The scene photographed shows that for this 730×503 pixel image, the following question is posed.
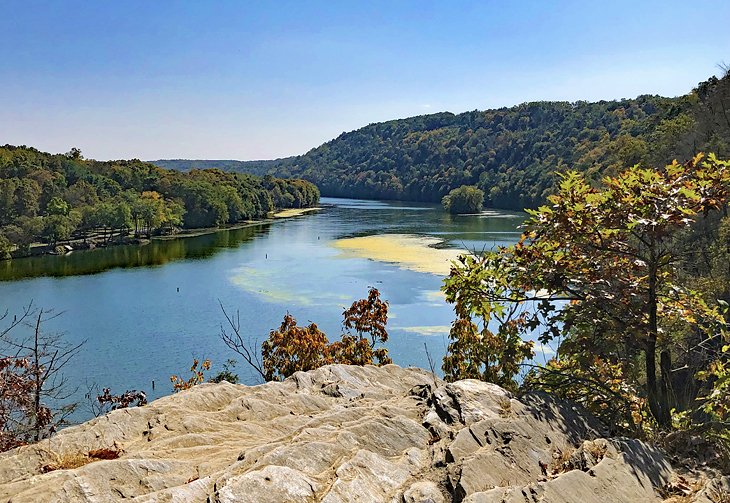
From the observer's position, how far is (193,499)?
176 inches

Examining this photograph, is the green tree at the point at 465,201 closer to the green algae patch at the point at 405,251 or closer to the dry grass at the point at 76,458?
the green algae patch at the point at 405,251

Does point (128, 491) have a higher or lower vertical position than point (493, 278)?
lower

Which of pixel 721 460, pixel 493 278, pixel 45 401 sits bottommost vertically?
pixel 45 401

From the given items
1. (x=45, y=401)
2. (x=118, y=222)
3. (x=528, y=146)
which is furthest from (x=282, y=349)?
(x=528, y=146)

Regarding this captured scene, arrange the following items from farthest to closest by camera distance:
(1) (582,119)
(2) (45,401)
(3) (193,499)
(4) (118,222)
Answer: (1) (582,119), (4) (118,222), (2) (45,401), (3) (193,499)

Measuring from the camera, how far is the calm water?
91.5ft

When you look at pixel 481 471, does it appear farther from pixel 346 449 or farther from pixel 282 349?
pixel 282 349

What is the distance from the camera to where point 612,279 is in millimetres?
6332

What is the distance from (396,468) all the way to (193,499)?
1.70m

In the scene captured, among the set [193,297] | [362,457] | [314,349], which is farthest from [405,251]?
[362,457]

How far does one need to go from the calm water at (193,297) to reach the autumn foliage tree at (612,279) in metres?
19.0

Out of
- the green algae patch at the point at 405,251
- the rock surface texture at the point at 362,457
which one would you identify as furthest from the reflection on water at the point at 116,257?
the rock surface texture at the point at 362,457

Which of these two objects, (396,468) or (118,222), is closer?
(396,468)

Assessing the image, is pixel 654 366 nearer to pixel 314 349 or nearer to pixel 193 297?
pixel 314 349
